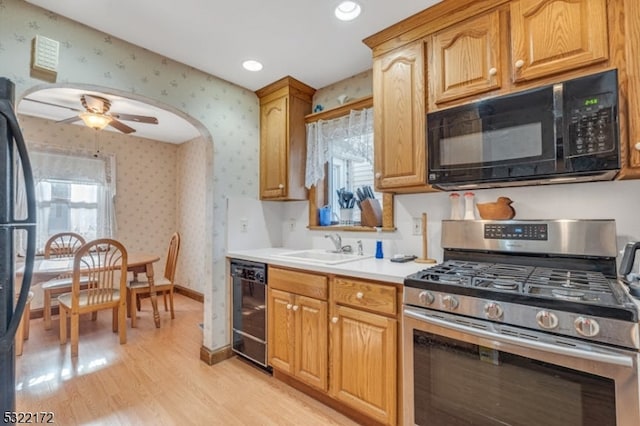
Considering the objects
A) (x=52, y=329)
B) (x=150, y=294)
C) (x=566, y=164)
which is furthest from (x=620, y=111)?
(x=52, y=329)

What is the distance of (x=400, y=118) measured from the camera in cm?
188

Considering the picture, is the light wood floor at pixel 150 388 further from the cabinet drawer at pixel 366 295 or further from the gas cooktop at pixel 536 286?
the gas cooktop at pixel 536 286

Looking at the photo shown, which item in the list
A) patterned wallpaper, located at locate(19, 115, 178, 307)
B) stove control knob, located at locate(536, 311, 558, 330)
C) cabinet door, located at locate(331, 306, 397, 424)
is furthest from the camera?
patterned wallpaper, located at locate(19, 115, 178, 307)

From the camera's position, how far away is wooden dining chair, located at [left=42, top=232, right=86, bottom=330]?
312 cm

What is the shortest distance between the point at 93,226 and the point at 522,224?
4797 mm

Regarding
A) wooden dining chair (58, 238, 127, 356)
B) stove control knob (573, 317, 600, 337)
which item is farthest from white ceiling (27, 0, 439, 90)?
wooden dining chair (58, 238, 127, 356)

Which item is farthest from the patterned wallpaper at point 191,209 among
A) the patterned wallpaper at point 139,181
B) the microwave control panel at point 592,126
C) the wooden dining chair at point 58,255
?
the microwave control panel at point 592,126

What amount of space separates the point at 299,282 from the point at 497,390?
1.20 m

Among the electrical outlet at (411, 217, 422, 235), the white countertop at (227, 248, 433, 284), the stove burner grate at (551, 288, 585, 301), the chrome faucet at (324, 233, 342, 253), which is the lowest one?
the white countertop at (227, 248, 433, 284)

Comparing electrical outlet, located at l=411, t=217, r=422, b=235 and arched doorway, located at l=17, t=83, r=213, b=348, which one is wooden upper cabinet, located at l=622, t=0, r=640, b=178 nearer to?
electrical outlet, located at l=411, t=217, r=422, b=235

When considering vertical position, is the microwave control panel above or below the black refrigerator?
above

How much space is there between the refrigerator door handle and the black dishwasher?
4.29ft

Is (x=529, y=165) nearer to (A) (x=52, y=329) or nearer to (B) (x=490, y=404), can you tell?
(B) (x=490, y=404)

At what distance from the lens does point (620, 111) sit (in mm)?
1257
